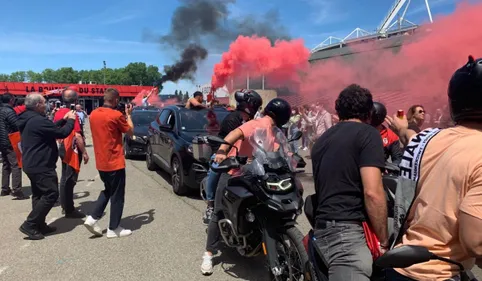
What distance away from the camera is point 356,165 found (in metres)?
2.18

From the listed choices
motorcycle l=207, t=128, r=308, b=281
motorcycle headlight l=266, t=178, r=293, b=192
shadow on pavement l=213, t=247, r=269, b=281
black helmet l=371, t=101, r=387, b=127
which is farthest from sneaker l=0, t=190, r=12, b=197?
black helmet l=371, t=101, r=387, b=127

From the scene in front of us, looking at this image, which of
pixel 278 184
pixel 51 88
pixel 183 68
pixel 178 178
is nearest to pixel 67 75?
pixel 51 88

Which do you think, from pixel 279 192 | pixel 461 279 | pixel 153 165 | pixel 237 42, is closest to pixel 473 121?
pixel 461 279

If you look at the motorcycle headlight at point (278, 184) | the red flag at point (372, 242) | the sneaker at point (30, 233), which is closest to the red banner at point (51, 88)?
the sneaker at point (30, 233)

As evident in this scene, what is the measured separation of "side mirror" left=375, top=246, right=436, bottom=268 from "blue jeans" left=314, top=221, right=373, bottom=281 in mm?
620

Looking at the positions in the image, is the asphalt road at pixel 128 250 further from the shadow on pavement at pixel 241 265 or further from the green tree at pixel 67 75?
the green tree at pixel 67 75

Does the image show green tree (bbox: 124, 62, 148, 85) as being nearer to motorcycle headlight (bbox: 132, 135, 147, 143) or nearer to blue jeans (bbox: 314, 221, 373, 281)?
motorcycle headlight (bbox: 132, 135, 147, 143)

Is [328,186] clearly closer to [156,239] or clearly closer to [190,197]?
[156,239]

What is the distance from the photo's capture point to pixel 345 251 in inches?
85.8

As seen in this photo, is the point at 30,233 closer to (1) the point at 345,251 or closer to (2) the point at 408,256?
(1) the point at 345,251

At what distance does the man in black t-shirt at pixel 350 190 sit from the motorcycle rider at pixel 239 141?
1.23 meters

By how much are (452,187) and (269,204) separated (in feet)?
5.67

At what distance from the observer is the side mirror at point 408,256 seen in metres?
1.48

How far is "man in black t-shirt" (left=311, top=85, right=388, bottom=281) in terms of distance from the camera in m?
2.13
